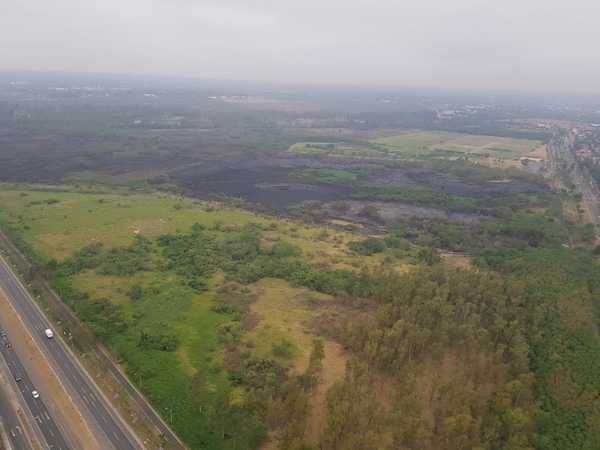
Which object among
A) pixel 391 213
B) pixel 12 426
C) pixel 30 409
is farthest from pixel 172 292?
pixel 391 213

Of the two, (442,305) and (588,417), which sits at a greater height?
(442,305)

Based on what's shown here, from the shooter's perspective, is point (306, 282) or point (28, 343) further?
point (306, 282)

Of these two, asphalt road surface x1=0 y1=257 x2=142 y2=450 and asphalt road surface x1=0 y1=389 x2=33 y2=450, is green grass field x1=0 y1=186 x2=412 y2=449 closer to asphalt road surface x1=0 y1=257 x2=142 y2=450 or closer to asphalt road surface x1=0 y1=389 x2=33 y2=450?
asphalt road surface x1=0 y1=257 x2=142 y2=450

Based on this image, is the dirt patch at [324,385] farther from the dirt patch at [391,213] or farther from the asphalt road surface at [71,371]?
the dirt patch at [391,213]

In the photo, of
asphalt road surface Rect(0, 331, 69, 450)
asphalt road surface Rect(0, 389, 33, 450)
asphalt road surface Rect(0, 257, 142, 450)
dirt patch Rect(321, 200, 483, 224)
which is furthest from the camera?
dirt patch Rect(321, 200, 483, 224)

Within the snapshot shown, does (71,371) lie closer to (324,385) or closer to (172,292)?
(172,292)

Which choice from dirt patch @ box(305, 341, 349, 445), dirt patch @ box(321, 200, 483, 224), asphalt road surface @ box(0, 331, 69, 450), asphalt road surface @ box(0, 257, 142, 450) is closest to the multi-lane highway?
asphalt road surface @ box(0, 331, 69, 450)

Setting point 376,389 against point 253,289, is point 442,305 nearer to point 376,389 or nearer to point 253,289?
point 376,389

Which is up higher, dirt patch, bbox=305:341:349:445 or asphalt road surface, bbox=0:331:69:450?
dirt patch, bbox=305:341:349:445

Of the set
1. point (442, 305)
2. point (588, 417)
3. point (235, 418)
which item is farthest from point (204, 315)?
point (588, 417)
